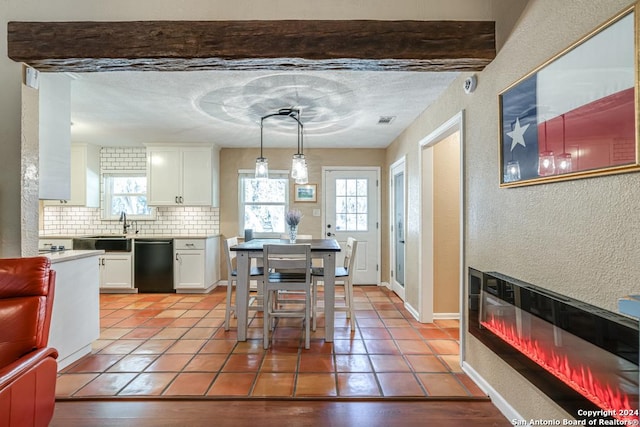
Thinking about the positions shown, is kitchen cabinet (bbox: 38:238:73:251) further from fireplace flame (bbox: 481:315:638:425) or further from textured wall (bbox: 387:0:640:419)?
fireplace flame (bbox: 481:315:638:425)

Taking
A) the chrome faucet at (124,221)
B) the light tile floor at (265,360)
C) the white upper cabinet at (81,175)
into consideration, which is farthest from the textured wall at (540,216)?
the white upper cabinet at (81,175)

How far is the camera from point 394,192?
5027mm

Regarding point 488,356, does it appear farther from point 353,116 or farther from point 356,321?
point 353,116

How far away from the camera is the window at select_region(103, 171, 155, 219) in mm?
5426

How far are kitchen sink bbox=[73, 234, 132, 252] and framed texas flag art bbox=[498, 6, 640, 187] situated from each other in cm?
501

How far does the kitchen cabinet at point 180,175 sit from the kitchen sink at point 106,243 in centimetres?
68

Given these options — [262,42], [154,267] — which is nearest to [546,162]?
[262,42]

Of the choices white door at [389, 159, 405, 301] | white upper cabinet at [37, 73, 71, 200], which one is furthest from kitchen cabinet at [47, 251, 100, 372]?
white door at [389, 159, 405, 301]

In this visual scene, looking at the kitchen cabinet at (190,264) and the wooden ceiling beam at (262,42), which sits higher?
the wooden ceiling beam at (262,42)

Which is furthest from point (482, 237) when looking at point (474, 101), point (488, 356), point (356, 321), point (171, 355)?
point (171, 355)

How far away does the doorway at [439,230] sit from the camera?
11.7 feet

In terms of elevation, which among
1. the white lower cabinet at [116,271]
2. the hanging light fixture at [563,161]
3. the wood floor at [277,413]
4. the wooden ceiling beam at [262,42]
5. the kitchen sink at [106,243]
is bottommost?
the wood floor at [277,413]

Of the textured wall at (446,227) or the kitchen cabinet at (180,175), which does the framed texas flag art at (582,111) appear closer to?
the textured wall at (446,227)

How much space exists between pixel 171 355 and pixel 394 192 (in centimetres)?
360
